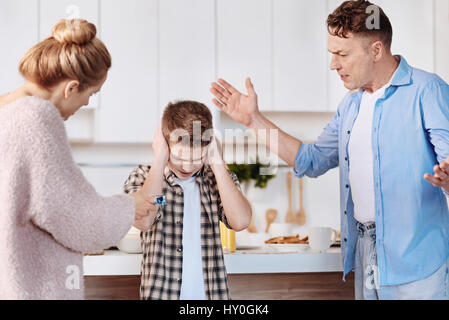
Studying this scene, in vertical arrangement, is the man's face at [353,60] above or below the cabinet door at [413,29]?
below

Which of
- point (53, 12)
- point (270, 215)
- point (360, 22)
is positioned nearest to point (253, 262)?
point (360, 22)

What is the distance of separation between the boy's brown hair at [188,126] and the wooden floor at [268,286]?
69 centimetres

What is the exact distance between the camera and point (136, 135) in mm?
3025

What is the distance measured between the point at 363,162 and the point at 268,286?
60 centimetres

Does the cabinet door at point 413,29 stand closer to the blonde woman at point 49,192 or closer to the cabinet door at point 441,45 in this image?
the cabinet door at point 441,45

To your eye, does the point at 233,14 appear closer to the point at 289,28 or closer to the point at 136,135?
the point at 289,28

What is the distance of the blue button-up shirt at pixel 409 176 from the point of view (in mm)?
1550

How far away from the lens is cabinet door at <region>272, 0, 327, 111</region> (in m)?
3.12

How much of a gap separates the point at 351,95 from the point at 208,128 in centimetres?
59

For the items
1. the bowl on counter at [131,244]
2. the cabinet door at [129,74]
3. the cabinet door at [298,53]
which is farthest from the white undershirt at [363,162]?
the cabinet door at [129,74]

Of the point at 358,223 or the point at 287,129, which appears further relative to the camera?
the point at 287,129
